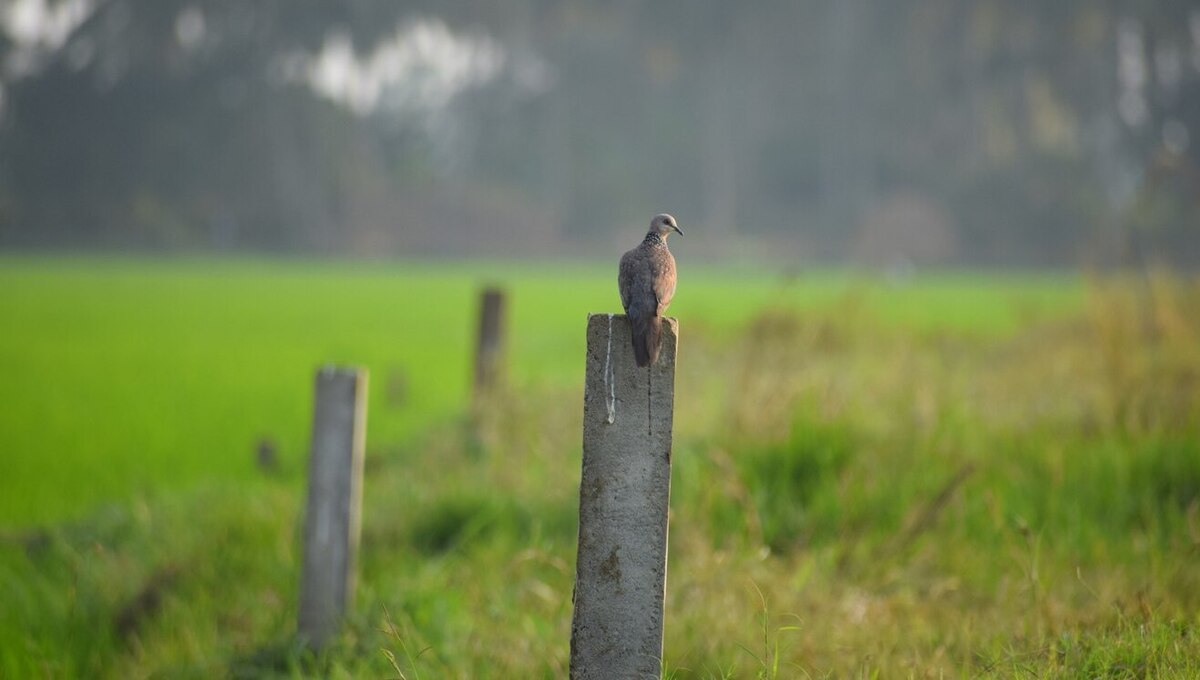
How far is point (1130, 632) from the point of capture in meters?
1.98

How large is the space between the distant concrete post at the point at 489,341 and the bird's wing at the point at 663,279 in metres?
3.58

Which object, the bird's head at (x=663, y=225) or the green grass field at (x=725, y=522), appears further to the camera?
the green grass field at (x=725, y=522)

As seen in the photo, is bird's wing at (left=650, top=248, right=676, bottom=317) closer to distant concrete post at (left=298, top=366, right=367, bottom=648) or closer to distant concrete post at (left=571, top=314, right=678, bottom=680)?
distant concrete post at (left=571, top=314, right=678, bottom=680)

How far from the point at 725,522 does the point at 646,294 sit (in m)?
2.05

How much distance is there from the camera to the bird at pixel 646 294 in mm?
1650

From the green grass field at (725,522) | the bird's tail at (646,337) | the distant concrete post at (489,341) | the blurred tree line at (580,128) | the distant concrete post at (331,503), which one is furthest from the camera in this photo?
the blurred tree line at (580,128)

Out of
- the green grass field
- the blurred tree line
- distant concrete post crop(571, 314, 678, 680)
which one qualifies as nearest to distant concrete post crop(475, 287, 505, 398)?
the green grass field

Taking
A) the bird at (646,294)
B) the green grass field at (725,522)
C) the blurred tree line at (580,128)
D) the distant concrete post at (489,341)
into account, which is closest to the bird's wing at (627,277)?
the bird at (646,294)

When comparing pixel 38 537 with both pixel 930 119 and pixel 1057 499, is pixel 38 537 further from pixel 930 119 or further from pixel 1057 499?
pixel 930 119

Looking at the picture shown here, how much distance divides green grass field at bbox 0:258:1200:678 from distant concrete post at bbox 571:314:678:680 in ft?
0.83

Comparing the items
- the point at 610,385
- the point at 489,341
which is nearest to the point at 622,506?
the point at 610,385

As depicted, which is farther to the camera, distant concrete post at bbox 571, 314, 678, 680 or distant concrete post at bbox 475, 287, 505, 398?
distant concrete post at bbox 475, 287, 505, 398

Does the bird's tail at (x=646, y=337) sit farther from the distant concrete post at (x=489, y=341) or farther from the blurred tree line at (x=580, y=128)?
the blurred tree line at (x=580, y=128)

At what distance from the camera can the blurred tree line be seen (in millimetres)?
38531
